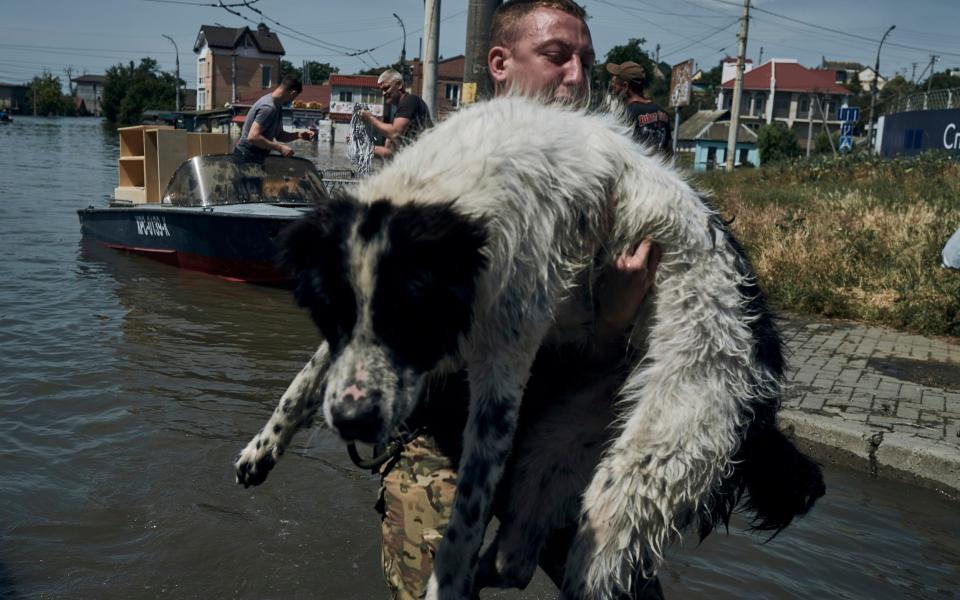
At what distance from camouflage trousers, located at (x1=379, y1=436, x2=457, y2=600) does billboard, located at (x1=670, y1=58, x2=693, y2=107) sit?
33.1 meters

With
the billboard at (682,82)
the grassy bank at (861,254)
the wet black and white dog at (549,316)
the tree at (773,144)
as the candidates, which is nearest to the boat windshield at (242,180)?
the grassy bank at (861,254)

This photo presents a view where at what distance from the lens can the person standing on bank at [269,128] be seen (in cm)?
1247

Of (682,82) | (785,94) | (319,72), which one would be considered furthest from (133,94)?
(682,82)

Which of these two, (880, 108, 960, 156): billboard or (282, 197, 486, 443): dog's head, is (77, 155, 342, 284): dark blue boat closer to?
(282, 197, 486, 443): dog's head

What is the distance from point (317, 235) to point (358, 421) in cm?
49

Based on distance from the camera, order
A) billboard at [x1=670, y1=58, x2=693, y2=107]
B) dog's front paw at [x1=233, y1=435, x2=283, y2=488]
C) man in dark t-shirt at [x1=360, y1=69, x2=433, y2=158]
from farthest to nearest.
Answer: billboard at [x1=670, y1=58, x2=693, y2=107], man in dark t-shirt at [x1=360, y1=69, x2=433, y2=158], dog's front paw at [x1=233, y1=435, x2=283, y2=488]

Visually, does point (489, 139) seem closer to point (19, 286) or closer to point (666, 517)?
point (666, 517)

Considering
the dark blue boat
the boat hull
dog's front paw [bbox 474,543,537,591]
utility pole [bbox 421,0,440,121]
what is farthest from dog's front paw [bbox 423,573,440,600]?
utility pole [bbox 421,0,440,121]

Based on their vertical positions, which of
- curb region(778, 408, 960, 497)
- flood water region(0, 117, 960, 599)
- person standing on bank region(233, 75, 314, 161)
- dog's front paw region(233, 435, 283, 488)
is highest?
person standing on bank region(233, 75, 314, 161)

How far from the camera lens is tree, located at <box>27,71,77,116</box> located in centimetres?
16088

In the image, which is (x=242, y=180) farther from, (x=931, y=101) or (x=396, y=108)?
(x=931, y=101)

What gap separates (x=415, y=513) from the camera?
9.27 ft

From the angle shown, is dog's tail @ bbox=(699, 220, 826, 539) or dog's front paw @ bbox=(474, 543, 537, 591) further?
dog's front paw @ bbox=(474, 543, 537, 591)

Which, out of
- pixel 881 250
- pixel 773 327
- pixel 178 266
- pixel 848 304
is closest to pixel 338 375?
pixel 773 327
